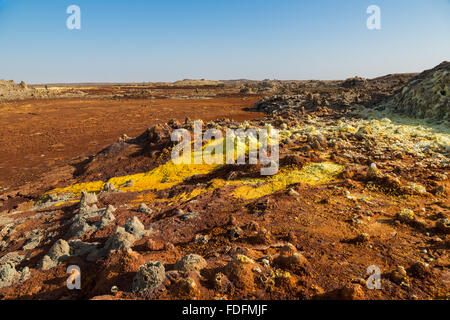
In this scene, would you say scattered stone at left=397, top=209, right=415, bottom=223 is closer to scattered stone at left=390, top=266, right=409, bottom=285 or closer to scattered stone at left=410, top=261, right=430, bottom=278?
scattered stone at left=410, top=261, right=430, bottom=278

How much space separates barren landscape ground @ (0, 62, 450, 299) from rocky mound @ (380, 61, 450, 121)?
7cm

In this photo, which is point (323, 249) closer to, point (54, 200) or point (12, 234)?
point (12, 234)

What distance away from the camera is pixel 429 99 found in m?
10.6

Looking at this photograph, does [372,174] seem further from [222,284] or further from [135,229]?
[135,229]

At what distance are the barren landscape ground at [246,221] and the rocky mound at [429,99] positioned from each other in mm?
71

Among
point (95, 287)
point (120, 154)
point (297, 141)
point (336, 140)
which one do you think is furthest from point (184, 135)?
point (95, 287)

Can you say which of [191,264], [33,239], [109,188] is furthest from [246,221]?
[109,188]

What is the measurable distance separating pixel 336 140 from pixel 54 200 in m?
8.61

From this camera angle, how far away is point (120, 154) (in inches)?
389

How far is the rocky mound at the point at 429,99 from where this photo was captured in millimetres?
10094

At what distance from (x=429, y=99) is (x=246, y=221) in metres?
11.0

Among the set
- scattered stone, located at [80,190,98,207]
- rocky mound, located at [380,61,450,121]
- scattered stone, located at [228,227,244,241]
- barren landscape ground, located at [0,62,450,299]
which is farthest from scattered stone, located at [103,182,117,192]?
rocky mound, located at [380,61,450,121]

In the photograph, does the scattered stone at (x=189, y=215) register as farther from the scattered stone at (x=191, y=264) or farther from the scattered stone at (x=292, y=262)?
the scattered stone at (x=292, y=262)

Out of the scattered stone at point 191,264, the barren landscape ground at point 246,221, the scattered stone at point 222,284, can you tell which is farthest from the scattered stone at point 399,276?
the scattered stone at point 191,264
